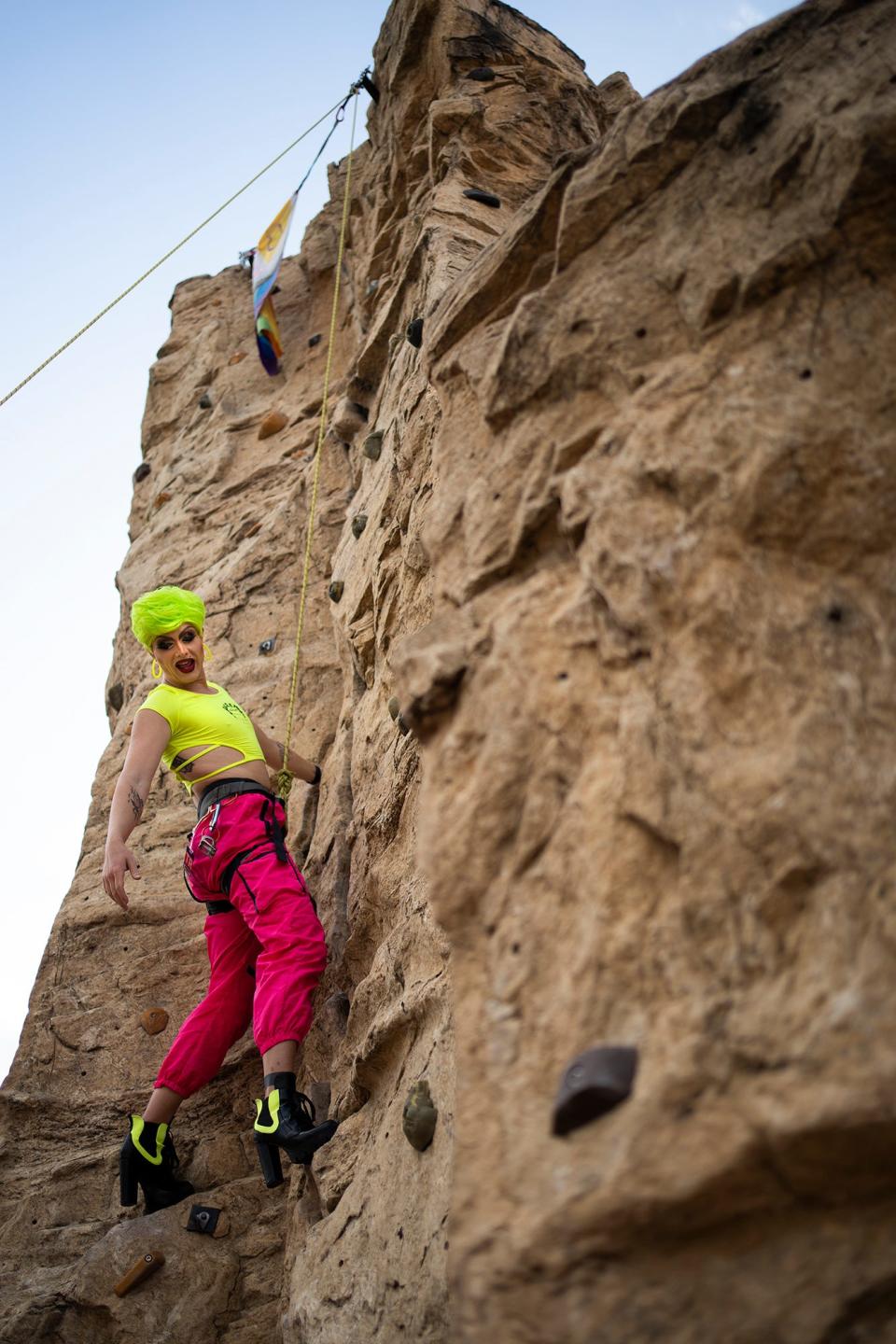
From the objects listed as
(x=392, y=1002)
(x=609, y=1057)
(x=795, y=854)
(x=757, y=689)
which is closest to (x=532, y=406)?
(x=757, y=689)

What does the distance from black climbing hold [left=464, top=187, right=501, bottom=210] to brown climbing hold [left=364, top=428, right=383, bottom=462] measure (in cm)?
119

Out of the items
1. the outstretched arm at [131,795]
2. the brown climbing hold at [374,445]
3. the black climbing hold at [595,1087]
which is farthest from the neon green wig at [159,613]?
the black climbing hold at [595,1087]

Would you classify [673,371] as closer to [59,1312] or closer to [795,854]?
[795,854]

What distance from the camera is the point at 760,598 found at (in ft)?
5.45

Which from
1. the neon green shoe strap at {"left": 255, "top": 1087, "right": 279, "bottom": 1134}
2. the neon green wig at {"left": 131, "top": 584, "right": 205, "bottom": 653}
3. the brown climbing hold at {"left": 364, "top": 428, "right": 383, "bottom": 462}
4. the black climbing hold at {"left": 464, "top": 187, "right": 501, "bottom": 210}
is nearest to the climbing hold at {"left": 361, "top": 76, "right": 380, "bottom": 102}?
the black climbing hold at {"left": 464, "top": 187, "right": 501, "bottom": 210}

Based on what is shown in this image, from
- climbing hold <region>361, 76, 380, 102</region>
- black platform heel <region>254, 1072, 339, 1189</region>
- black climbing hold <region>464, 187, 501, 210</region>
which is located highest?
climbing hold <region>361, 76, 380, 102</region>

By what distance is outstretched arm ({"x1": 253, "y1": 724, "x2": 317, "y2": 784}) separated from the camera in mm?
3852

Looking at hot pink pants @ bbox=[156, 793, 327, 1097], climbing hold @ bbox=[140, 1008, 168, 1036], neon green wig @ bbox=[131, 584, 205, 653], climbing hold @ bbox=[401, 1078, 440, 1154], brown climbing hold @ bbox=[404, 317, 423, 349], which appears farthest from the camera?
brown climbing hold @ bbox=[404, 317, 423, 349]

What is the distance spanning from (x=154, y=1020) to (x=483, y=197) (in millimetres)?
3807

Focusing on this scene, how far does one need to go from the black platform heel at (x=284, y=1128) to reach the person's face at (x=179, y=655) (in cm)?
147

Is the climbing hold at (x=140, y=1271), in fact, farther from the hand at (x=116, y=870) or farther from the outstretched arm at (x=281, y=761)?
the outstretched arm at (x=281, y=761)

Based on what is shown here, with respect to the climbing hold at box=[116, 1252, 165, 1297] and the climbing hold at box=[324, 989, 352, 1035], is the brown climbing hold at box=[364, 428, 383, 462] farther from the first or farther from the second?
the climbing hold at box=[116, 1252, 165, 1297]

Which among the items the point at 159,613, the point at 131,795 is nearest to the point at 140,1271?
the point at 131,795

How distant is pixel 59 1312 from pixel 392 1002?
52.9 inches
